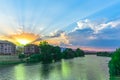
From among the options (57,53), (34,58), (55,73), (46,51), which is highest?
(46,51)

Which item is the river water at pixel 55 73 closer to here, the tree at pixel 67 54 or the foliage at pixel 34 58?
the foliage at pixel 34 58

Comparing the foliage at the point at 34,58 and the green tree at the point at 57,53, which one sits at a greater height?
the green tree at the point at 57,53

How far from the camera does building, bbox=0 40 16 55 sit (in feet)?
464

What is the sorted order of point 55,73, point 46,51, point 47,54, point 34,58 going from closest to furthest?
point 55,73
point 34,58
point 47,54
point 46,51

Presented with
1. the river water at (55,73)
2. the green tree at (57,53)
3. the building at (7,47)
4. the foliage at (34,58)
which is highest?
the building at (7,47)

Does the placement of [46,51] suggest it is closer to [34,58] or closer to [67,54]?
[34,58]

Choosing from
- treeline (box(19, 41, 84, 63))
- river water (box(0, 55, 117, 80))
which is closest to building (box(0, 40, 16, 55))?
treeline (box(19, 41, 84, 63))

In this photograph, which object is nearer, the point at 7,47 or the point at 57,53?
the point at 57,53

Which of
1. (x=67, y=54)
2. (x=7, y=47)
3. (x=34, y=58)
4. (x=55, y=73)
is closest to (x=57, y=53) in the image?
(x=67, y=54)

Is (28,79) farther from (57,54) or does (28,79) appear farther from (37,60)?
(57,54)

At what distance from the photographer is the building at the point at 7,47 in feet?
464

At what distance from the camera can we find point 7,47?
142500 mm

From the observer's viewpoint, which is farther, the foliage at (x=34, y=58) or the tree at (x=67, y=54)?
the tree at (x=67, y=54)

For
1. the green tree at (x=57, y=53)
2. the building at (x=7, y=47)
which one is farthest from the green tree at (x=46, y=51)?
the building at (x=7, y=47)
